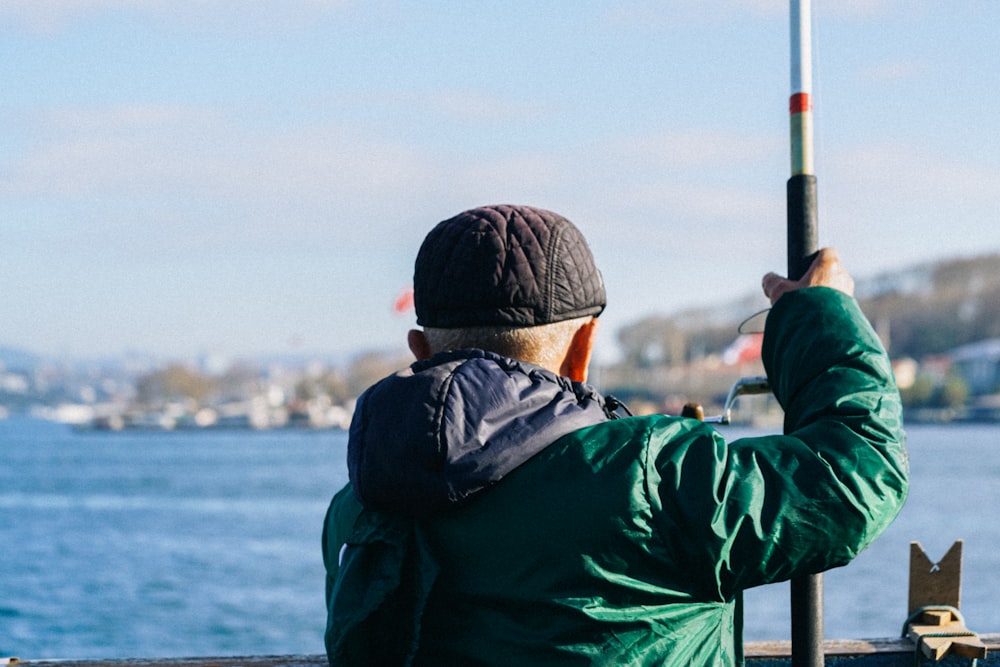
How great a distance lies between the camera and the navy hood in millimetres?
1661

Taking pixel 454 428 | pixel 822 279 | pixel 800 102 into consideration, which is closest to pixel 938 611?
pixel 800 102

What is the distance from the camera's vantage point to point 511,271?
181 cm

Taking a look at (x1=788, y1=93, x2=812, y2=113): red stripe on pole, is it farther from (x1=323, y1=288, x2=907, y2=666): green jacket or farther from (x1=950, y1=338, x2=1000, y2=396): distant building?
(x1=950, y1=338, x2=1000, y2=396): distant building

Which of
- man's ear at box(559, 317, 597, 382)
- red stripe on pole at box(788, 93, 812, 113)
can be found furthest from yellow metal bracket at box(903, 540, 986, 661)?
man's ear at box(559, 317, 597, 382)

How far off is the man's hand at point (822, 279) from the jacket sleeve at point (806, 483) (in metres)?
0.18

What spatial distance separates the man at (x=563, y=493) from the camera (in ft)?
5.45

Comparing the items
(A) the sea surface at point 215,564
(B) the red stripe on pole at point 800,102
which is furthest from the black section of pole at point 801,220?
(A) the sea surface at point 215,564

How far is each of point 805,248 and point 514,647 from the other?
1045mm

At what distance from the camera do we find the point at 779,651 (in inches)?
135

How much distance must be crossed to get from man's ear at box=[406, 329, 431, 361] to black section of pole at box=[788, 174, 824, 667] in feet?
2.57

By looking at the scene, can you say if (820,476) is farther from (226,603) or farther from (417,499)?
(226,603)

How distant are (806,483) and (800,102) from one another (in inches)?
41.1

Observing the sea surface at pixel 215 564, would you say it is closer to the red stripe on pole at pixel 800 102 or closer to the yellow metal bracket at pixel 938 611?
the yellow metal bracket at pixel 938 611

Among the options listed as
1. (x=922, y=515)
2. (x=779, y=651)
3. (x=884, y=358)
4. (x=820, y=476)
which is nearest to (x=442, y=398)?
(x=820, y=476)
